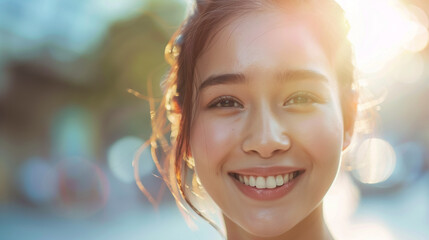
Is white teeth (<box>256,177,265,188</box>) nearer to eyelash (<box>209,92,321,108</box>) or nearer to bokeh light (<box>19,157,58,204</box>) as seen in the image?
eyelash (<box>209,92,321,108</box>)

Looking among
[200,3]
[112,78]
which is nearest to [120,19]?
[112,78]

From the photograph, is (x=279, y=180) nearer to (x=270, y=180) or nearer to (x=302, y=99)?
(x=270, y=180)

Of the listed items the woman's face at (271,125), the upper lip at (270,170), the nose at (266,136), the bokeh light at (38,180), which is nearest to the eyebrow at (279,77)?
the woman's face at (271,125)

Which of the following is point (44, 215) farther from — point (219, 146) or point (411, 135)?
point (411, 135)

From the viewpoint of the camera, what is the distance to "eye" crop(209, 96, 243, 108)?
1.83 m

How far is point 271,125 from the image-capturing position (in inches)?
65.9

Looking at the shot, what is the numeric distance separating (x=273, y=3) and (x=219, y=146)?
56cm

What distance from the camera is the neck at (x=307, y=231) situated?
6.19 feet

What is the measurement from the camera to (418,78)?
15.7m

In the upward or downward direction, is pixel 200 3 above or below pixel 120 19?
below

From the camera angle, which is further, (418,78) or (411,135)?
(411,135)

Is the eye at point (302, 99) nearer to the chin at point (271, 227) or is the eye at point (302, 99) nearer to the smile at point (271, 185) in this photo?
the smile at point (271, 185)

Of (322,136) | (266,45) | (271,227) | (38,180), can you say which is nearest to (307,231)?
(271,227)

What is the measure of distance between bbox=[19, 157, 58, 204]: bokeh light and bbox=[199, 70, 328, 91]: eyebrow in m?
11.3
